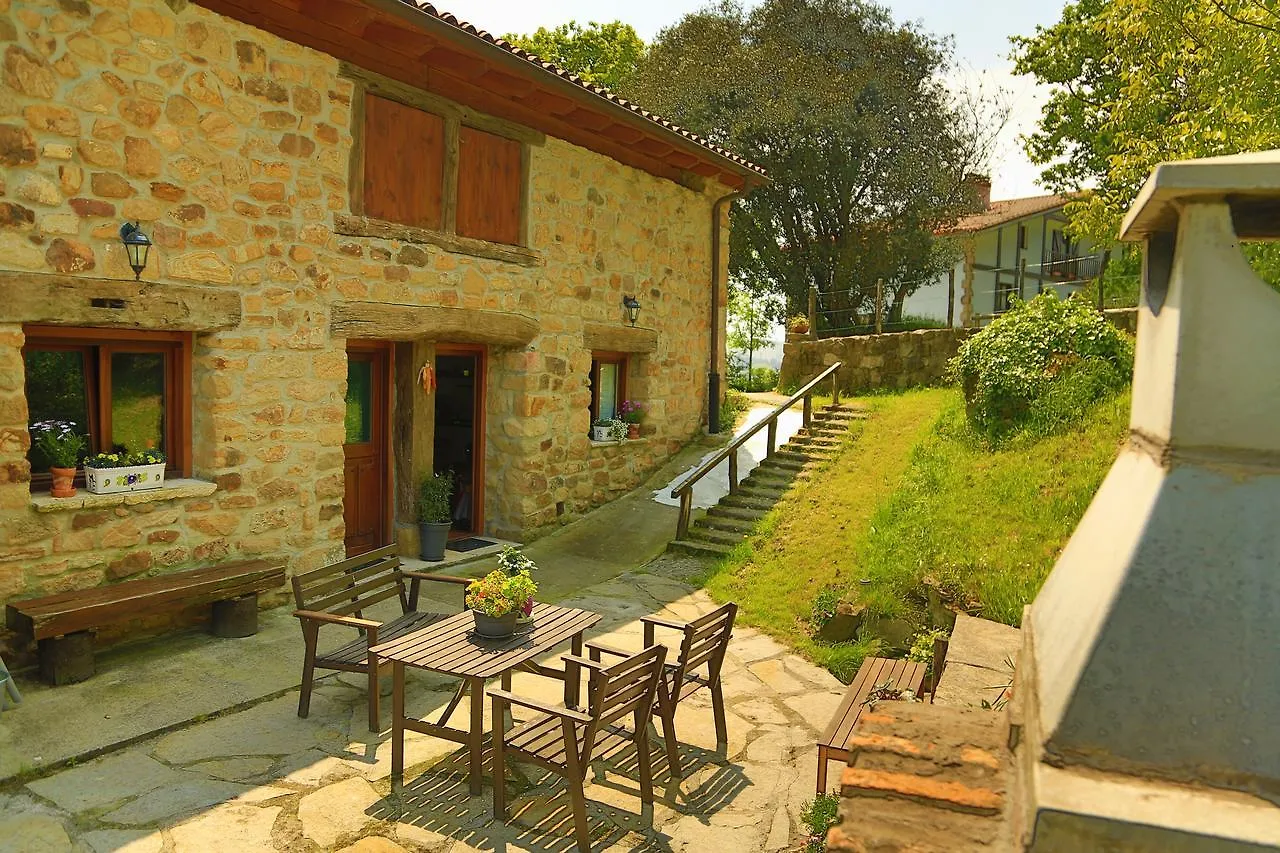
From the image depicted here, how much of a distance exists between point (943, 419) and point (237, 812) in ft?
28.0

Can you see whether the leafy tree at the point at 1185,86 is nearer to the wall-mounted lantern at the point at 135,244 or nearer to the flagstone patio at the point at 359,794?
the flagstone patio at the point at 359,794

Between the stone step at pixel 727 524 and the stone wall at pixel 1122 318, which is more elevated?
the stone wall at pixel 1122 318

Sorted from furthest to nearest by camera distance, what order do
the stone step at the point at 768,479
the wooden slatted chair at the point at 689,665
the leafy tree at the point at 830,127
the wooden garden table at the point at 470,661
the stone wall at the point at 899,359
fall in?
the leafy tree at the point at 830,127
the stone wall at the point at 899,359
the stone step at the point at 768,479
the wooden slatted chair at the point at 689,665
the wooden garden table at the point at 470,661

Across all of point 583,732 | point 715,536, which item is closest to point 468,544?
point 715,536

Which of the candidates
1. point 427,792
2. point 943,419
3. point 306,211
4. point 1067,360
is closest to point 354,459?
point 306,211

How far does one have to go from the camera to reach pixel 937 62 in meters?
19.7

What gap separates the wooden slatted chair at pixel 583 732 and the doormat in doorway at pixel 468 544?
462 cm

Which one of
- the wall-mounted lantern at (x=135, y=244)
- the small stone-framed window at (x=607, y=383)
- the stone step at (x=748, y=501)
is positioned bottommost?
the stone step at (x=748, y=501)

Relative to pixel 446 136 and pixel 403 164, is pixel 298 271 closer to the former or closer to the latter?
pixel 403 164

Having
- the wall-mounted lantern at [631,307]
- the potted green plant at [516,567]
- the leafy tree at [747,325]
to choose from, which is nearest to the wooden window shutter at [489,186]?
the wall-mounted lantern at [631,307]

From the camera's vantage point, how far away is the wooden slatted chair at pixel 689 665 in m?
4.55

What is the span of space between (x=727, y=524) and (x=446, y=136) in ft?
15.7

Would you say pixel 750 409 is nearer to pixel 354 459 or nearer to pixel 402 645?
pixel 354 459

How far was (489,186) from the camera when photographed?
28.1 feet
